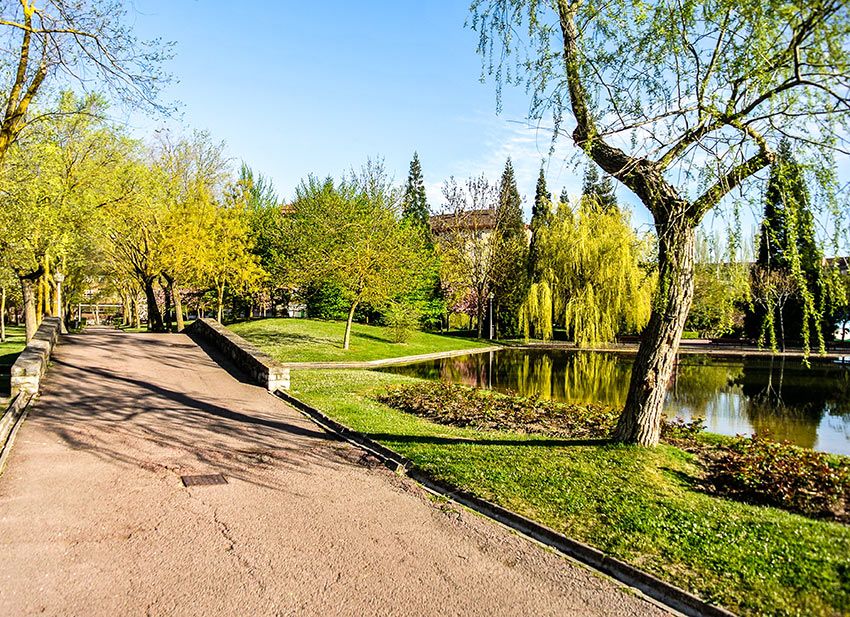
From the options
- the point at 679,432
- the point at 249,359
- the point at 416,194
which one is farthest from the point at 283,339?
the point at 416,194

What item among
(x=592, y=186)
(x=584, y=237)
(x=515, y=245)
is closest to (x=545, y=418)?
(x=592, y=186)

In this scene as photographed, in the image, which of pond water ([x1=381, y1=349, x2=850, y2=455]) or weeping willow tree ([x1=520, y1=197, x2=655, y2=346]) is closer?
pond water ([x1=381, y1=349, x2=850, y2=455])

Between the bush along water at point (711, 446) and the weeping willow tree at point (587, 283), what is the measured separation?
20.6 metres

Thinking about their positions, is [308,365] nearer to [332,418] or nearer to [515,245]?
[332,418]

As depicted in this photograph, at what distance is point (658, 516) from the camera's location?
585 centimetres

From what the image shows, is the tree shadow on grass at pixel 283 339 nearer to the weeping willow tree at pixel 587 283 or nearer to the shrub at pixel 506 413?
the shrub at pixel 506 413

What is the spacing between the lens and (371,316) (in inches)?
1829

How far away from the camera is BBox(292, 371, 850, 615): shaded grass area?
4.52m

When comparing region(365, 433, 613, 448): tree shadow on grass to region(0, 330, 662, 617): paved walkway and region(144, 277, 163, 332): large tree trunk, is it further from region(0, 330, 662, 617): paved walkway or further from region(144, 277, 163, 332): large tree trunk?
region(144, 277, 163, 332): large tree trunk

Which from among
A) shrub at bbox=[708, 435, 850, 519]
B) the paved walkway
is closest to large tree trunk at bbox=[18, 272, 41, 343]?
the paved walkway

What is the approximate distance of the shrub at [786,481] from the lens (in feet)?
21.1

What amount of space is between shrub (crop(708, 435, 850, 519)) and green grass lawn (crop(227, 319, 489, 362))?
59.3 feet

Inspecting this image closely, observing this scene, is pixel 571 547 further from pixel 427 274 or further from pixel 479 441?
pixel 427 274

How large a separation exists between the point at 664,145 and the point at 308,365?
57.7 ft
